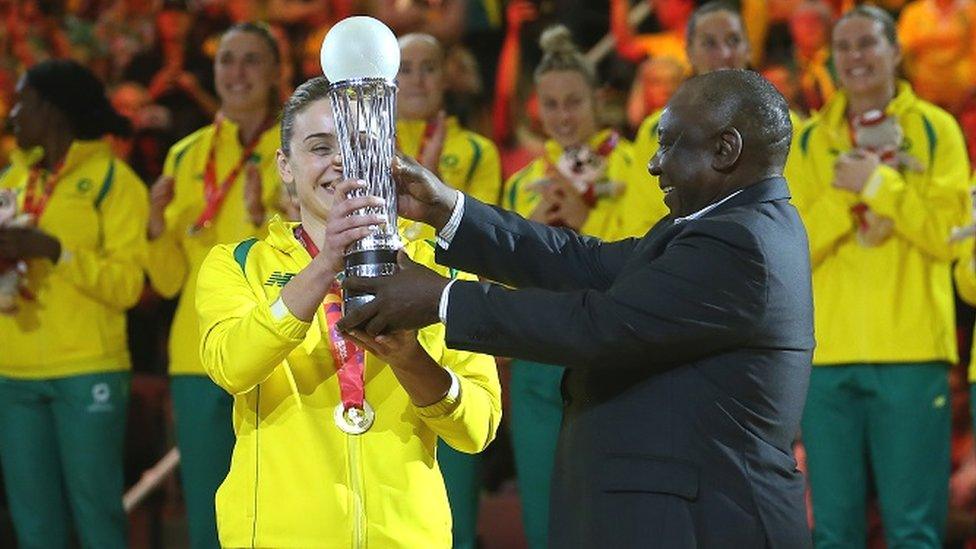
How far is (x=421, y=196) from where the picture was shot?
2.94m

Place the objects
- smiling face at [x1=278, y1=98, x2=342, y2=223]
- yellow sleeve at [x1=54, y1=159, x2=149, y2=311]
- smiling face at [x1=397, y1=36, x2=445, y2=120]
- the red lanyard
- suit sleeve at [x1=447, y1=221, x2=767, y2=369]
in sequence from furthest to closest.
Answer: smiling face at [x1=397, y1=36, x2=445, y2=120] → the red lanyard → yellow sleeve at [x1=54, y1=159, x2=149, y2=311] → smiling face at [x1=278, y1=98, x2=342, y2=223] → suit sleeve at [x1=447, y1=221, x2=767, y2=369]

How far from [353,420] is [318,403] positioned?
0.10 meters

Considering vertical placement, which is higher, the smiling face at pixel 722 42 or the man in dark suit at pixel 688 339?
the smiling face at pixel 722 42

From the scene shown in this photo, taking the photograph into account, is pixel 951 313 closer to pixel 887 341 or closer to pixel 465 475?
pixel 887 341

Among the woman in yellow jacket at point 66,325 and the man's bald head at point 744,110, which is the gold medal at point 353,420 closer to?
the man's bald head at point 744,110

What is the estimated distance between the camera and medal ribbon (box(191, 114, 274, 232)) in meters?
5.48

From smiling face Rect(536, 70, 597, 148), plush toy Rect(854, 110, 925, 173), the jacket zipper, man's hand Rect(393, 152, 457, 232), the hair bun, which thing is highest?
the hair bun

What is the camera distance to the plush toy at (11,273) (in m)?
5.36

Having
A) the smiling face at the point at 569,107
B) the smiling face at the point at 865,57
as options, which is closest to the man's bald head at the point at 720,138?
the smiling face at the point at 865,57

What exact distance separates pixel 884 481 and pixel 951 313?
Answer: 1.86ft

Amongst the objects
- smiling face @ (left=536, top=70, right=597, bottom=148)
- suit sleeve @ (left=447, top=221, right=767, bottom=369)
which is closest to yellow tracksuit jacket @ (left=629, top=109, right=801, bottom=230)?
smiling face @ (left=536, top=70, right=597, bottom=148)

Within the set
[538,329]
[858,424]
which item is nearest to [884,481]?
[858,424]

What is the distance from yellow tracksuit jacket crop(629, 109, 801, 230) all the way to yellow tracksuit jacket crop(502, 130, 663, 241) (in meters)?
0.01

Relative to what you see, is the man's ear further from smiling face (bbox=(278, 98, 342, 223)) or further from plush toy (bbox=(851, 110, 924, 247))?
plush toy (bbox=(851, 110, 924, 247))
